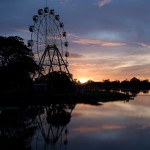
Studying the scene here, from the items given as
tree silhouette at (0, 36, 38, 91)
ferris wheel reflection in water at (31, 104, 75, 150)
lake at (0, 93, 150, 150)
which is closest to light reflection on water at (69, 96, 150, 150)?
lake at (0, 93, 150, 150)

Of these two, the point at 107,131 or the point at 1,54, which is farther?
the point at 1,54

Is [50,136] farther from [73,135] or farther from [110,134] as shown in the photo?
[110,134]

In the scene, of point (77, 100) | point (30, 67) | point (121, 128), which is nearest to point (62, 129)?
point (121, 128)

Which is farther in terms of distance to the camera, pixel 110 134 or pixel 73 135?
pixel 110 134

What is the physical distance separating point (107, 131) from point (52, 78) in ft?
141

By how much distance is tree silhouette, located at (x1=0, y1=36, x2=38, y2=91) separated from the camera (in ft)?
169

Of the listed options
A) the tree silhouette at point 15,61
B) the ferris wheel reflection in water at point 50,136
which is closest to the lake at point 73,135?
the ferris wheel reflection in water at point 50,136

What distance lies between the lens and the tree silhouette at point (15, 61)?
51.6 m

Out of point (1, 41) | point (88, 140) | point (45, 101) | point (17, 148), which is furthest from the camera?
point (1, 41)

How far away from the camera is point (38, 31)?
61.8 m

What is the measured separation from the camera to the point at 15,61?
5538 centimetres

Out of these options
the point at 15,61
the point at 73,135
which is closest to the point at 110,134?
the point at 73,135

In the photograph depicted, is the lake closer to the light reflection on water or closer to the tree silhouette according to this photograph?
the light reflection on water

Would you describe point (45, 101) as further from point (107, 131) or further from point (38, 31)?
point (107, 131)
